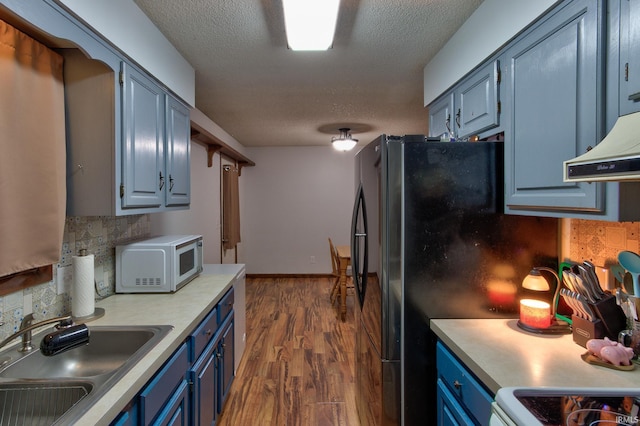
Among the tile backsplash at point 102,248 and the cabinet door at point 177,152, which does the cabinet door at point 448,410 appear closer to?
the tile backsplash at point 102,248

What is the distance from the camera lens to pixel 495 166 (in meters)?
1.53

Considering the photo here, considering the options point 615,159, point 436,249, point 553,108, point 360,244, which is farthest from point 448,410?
point 553,108

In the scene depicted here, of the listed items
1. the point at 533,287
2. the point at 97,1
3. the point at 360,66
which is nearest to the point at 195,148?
the point at 360,66

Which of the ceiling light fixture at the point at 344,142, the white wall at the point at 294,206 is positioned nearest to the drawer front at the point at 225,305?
the ceiling light fixture at the point at 344,142

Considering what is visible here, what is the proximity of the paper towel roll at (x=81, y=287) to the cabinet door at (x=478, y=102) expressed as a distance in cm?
206

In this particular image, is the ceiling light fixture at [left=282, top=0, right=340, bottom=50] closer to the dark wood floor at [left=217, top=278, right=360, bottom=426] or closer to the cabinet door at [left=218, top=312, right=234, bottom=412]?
the cabinet door at [left=218, top=312, right=234, bottom=412]

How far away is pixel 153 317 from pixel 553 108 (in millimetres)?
1908

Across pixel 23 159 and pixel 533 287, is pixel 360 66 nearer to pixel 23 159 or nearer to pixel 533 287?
pixel 533 287

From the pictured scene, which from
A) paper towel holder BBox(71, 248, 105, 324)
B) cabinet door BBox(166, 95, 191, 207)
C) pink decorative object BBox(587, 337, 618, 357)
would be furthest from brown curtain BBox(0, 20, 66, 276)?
pink decorative object BBox(587, 337, 618, 357)

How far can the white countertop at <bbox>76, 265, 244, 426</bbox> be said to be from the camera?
912 mm

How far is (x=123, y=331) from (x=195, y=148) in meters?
2.70

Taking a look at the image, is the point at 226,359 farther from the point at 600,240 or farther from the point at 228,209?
the point at 228,209

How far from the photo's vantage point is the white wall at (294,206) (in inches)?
237

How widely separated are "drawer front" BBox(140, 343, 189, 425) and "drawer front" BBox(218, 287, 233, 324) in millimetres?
531
